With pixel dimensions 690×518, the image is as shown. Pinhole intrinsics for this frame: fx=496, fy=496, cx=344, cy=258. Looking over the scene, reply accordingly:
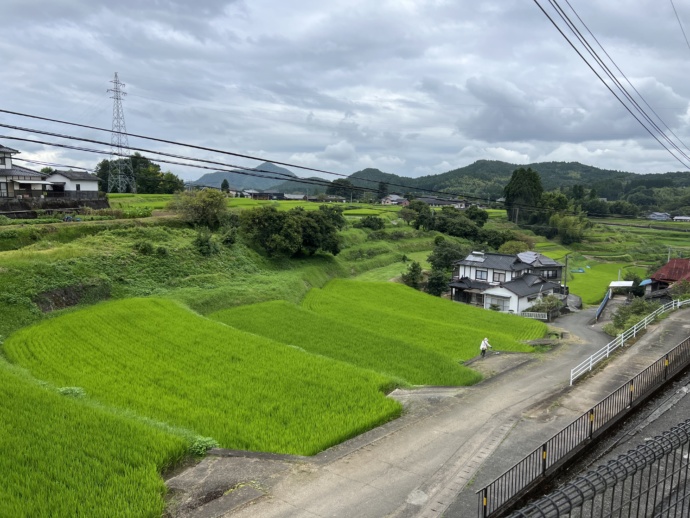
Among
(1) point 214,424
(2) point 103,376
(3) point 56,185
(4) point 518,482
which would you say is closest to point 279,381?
(1) point 214,424

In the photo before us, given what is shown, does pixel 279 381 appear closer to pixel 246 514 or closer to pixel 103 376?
pixel 103 376

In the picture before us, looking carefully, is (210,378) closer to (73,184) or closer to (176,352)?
(176,352)

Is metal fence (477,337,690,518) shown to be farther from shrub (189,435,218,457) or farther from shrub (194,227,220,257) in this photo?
shrub (194,227,220,257)

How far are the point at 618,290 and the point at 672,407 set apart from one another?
1585 inches

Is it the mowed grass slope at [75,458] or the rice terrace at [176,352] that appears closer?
the mowed grass slope at [75,458]

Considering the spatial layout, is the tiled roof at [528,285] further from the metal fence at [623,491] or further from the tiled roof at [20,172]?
the tiled roof at [20,172]

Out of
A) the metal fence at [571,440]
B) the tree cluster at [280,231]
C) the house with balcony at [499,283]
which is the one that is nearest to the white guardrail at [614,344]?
the metal fence at [571,440]

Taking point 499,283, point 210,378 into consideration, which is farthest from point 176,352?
point 499,283

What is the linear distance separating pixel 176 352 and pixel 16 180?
2736cm

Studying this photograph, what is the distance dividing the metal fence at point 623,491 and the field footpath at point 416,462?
7.13 ft

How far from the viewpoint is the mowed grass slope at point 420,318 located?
2497 centimetres

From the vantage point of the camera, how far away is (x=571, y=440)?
37.0 feet

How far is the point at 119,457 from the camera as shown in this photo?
32.9 feet

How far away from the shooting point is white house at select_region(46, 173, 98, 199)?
39.7m
